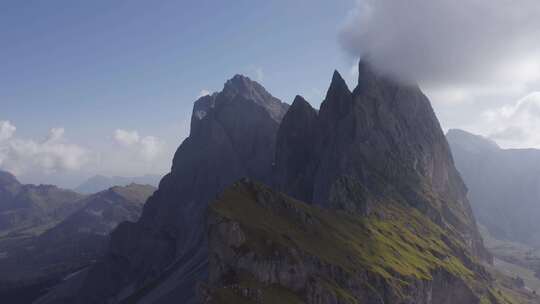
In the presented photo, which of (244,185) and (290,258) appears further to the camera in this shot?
(244,185)

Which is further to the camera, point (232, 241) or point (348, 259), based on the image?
point (348, 259)

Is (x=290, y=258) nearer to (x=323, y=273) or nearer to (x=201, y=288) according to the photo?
(x=323, y=273)

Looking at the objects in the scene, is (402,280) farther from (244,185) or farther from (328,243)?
(244,185)

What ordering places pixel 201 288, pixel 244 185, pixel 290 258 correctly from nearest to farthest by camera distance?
pixel 201 288 → pixel 290 258 → pixel 244 185

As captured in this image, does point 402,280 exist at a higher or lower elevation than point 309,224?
lower

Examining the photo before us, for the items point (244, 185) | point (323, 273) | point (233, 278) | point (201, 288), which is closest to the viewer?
point (201, 288)

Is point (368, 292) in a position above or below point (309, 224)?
below

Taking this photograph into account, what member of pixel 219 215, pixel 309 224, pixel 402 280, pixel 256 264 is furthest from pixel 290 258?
pixel 402 280

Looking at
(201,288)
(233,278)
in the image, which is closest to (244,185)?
(233,278)

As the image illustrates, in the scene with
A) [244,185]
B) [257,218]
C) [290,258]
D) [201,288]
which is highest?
[244,185]
